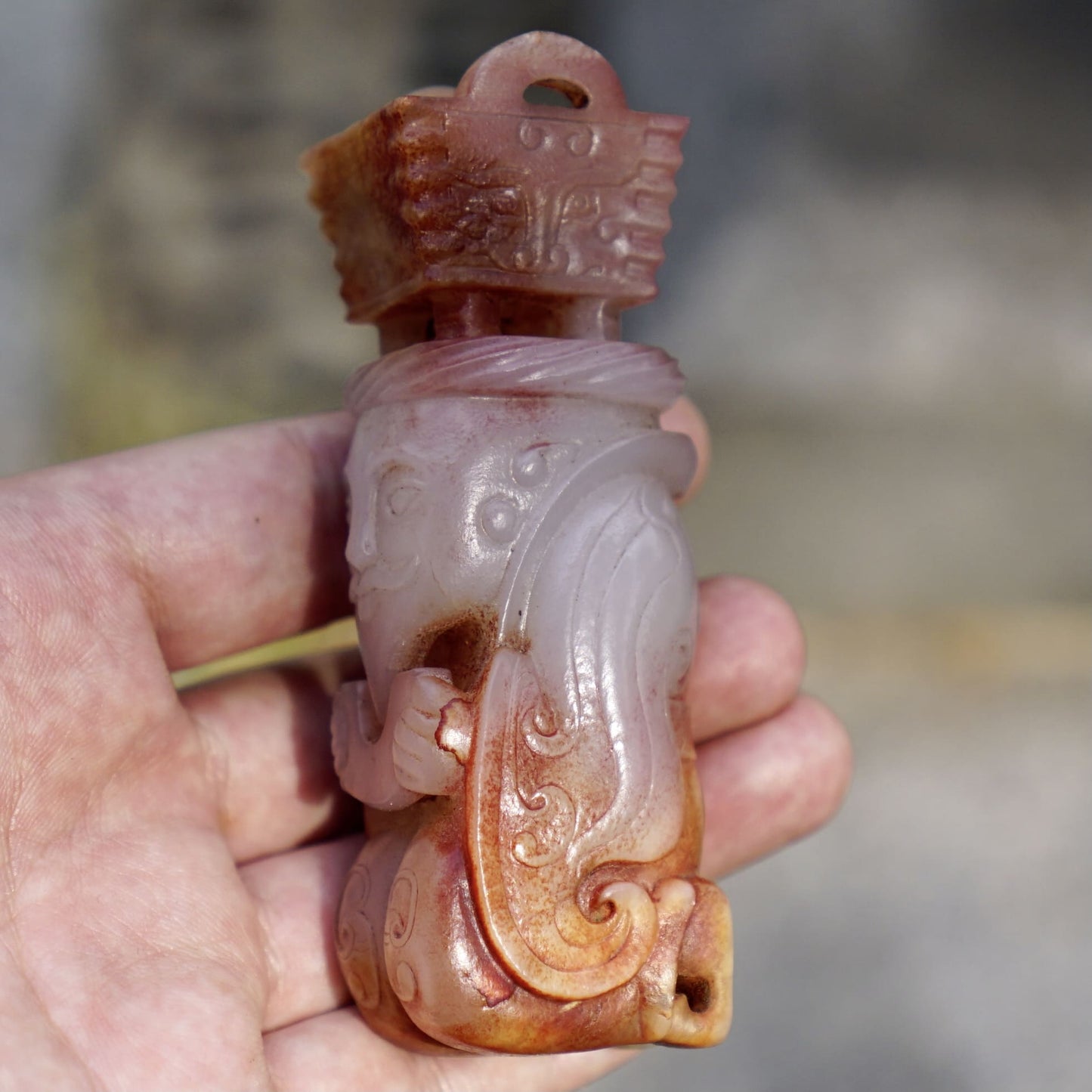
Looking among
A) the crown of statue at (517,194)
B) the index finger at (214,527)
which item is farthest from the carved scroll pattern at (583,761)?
the index finger at (214,527)

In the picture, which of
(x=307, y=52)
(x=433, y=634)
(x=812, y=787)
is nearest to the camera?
(x=433, y=634)

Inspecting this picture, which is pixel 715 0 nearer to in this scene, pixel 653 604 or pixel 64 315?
pixel 64 315

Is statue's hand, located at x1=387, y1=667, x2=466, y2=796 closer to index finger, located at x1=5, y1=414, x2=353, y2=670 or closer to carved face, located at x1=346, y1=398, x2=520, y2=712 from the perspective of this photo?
carved face, located at x1=346, y1=398, x2=520, y2=712

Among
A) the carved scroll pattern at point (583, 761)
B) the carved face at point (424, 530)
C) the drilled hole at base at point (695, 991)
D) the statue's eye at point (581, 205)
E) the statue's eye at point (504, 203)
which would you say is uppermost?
the statue's eye at point (504, 203)

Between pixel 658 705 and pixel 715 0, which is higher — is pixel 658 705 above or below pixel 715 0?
below

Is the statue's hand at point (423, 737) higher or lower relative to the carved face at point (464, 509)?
lower

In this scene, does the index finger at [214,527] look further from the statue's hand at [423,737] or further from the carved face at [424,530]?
the statue's hand at [423,737]

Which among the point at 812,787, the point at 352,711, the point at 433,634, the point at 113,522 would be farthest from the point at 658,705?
the point at 113,522

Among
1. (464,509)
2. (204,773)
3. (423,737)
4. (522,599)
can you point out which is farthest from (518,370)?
(204,773)
